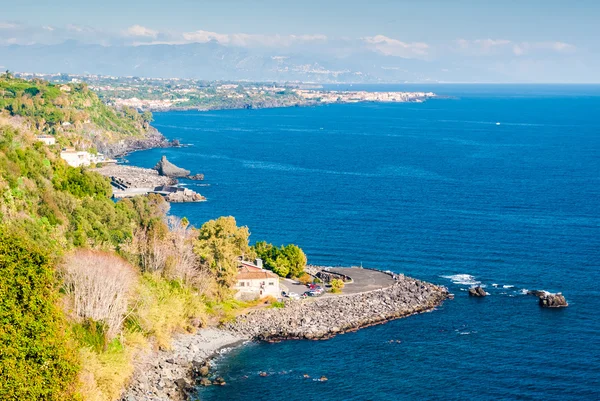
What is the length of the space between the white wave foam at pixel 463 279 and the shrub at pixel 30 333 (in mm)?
44394

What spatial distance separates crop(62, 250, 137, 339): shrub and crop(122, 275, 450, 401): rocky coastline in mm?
4286

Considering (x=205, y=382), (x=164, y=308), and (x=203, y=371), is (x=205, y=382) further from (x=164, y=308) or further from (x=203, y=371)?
(x=164, y=308)

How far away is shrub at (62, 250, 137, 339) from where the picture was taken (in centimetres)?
5084

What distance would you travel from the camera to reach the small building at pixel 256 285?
2724 inches

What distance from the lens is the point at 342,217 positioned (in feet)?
343

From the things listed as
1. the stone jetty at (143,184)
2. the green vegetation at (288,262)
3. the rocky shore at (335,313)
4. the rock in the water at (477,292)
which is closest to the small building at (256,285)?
the rocky shore at (335,313)

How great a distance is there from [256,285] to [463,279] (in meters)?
21.1

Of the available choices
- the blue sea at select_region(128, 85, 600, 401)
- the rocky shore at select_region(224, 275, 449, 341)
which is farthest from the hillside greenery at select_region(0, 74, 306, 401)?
the blue sea at select_region(128, 85, 600, 401)

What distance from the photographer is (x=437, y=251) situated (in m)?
86.6

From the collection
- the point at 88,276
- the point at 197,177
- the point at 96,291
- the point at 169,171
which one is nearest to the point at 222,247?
the point at 88,276

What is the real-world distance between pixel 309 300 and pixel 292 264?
740 cm

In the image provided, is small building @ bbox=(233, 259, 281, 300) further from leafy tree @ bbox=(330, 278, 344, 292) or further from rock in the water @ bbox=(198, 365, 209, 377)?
rock in the water @ bbox=(198, 365, 209, 377)

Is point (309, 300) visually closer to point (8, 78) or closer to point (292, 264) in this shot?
point (292, 264)

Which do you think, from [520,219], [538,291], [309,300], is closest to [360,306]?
[309,300]
